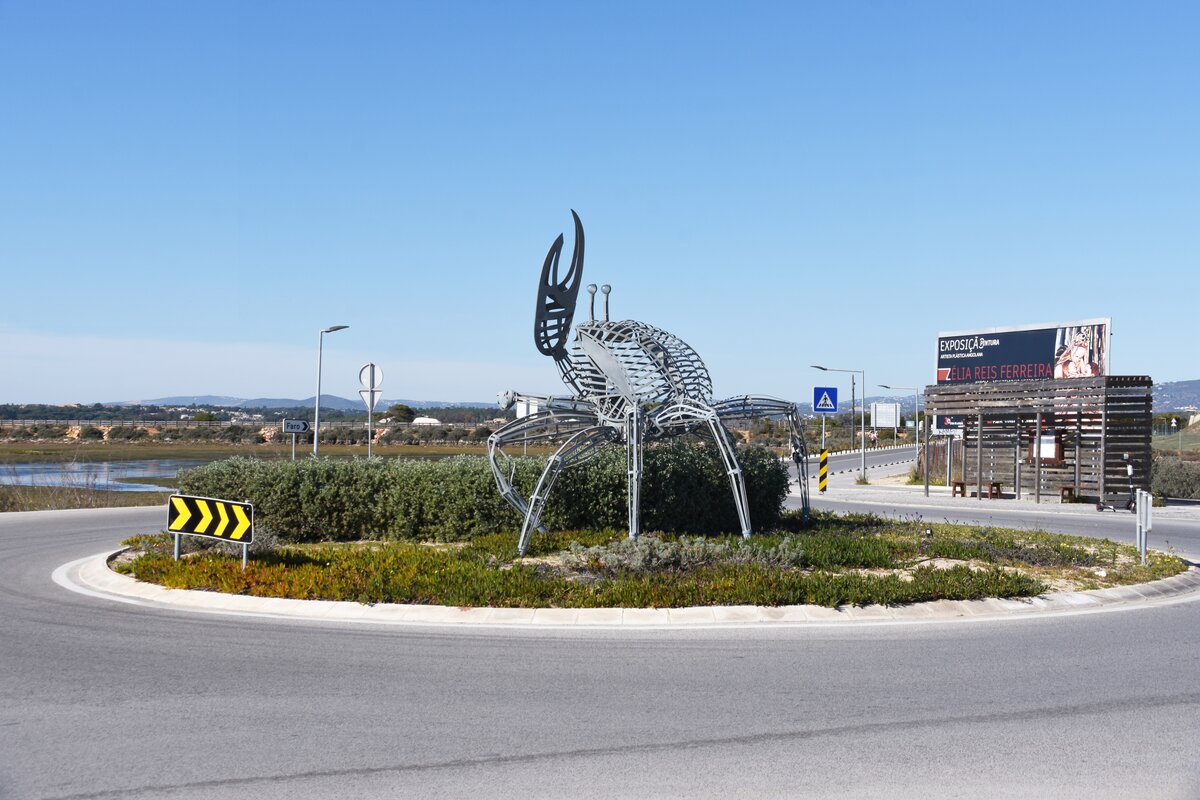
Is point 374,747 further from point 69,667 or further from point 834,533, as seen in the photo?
point 834,533

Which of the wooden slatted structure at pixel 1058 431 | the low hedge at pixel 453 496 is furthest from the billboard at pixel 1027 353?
the low hedge at pixel 453 496

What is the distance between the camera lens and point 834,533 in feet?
52.4

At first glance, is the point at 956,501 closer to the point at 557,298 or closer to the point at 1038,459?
the point at 1038,459

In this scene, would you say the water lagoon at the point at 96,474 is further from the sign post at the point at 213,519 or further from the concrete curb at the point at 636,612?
the concrete curb at the point at 636,612

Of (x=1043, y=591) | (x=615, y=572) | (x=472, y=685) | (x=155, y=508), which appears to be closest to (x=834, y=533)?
(x=1043, y=591)

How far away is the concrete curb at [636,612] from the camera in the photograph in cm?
1009

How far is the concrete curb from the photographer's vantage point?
397 inches

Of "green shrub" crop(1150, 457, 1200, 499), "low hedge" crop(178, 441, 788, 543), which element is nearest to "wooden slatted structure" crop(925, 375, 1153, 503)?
"green shrub" crop(1150, 457, 1200, 499)

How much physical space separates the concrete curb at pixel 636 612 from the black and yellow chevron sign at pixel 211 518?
2.95ft

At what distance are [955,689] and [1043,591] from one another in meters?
4.75

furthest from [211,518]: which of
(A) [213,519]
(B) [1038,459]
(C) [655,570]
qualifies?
(B) [1038,459]

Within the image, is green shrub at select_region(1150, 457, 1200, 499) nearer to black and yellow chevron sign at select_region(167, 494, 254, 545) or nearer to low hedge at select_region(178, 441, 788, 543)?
low hedge at select_region(178, 441, 788, 543)

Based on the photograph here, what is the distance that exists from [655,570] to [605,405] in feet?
8.74

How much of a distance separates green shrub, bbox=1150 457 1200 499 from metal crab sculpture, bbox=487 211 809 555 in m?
20.2
